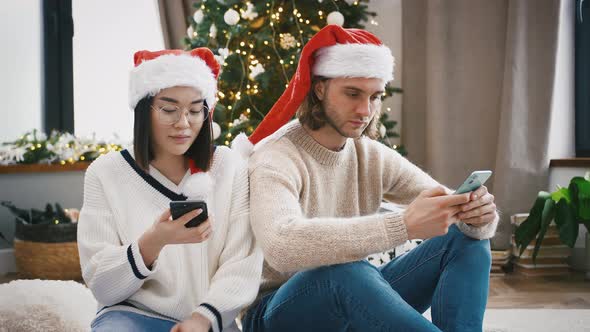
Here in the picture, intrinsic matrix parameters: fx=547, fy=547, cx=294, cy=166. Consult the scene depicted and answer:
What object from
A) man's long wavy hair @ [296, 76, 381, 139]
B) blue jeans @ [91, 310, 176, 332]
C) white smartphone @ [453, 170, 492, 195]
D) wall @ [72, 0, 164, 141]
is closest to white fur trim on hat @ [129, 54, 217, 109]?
man's long wavy hair @ [296, 76, 381, 139]

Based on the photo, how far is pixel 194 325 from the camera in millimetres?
1131

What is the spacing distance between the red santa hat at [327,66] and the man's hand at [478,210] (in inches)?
16.9

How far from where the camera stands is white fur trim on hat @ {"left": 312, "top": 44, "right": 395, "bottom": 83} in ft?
4.79

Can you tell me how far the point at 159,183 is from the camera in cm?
133

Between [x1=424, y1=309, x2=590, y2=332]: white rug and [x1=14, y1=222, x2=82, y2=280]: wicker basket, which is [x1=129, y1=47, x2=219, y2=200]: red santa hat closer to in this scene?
[x1=424, y1=309, x2=590, y2=332]: white rug

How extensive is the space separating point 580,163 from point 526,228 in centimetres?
57

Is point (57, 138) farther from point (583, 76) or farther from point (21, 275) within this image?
point (583, 76)

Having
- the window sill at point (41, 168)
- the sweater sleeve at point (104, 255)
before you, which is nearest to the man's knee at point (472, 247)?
the sweater sleeve at point (104, 255)

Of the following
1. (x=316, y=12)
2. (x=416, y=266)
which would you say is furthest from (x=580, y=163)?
(x=416, y=266)

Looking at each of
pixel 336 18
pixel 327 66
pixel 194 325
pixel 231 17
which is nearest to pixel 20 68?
pixel 231 17

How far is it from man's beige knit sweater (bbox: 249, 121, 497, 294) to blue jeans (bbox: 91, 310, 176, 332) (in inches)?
11.0

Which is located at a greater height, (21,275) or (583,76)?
(583,76)

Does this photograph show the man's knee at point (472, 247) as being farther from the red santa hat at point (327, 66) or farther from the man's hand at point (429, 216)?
the red santa hat at point (327, 66)

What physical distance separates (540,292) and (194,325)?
81.1 inches
